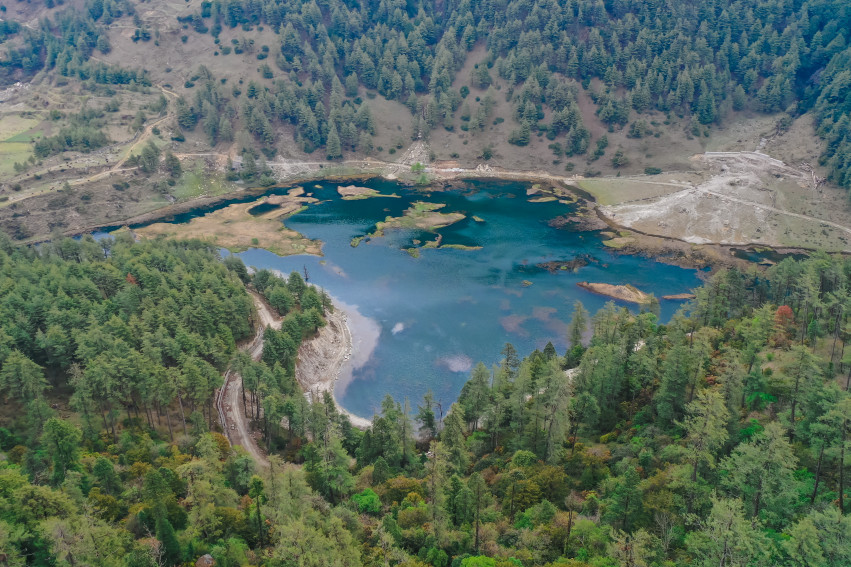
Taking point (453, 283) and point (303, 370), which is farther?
point (453, 283)

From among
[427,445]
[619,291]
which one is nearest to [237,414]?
[427,445]

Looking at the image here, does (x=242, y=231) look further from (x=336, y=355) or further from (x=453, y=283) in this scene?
(x=336, y=355)

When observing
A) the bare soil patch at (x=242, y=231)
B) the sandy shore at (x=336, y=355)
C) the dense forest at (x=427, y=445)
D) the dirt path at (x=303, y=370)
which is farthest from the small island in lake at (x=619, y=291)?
the bare soil patch at (x=242, y=231)

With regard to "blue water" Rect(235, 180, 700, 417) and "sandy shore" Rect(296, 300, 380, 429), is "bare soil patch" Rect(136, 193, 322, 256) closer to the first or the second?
"blue water" Rect(235, 180, 700, 417)

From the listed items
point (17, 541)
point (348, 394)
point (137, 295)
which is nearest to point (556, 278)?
point (348, 394)

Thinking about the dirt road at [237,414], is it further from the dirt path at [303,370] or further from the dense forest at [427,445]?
the dense forest at [427,445]

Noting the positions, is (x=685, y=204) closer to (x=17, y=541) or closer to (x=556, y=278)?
(x=556, y=278)
